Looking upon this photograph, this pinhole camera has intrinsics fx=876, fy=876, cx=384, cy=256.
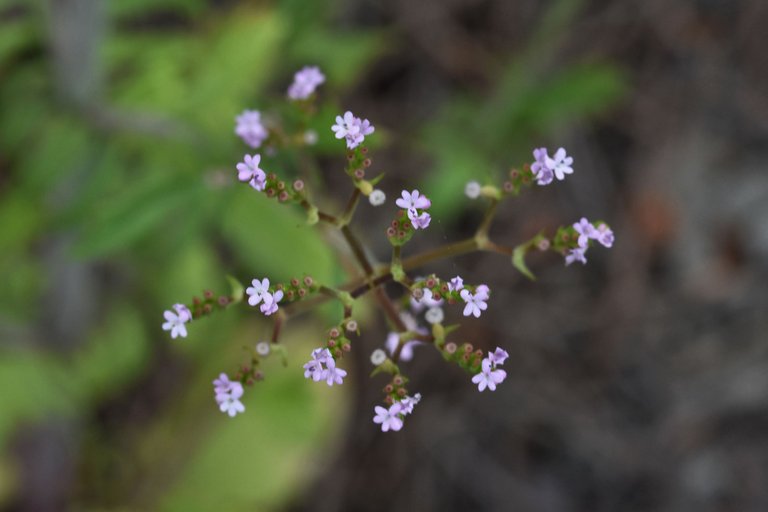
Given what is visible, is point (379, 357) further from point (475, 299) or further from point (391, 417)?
point (475, 299)

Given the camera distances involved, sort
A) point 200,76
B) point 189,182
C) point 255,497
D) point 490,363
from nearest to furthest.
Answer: point 490,363, point 189,182, point 200,76, point 255,497

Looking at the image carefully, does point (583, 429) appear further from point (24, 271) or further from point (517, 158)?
point (24, 271)

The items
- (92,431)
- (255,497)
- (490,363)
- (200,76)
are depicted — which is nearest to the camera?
(490,363)

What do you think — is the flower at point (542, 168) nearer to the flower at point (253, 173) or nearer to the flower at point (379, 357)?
the flower at point (379, 357)

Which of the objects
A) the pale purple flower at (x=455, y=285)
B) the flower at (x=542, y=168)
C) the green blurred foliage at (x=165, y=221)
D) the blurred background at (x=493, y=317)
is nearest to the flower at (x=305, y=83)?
the green blurred foliage at (x=165, y=221)

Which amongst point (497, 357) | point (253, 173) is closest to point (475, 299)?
point (497, 357)

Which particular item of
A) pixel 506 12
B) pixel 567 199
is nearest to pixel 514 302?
pixel 567 199
